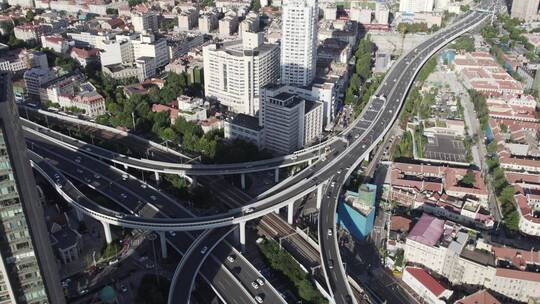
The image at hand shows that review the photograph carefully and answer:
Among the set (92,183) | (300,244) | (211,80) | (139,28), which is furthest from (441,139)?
(139,28)

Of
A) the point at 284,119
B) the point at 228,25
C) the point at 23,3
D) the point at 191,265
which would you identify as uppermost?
the point at 23,3

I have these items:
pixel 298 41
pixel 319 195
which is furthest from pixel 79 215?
pixel 298 41

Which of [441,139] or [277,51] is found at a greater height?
[277,51]

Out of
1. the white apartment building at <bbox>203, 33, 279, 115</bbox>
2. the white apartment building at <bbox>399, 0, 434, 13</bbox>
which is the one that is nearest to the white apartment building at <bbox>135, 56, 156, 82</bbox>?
the white apartment building at <bbox>203, 33, 279, 115</bbox>

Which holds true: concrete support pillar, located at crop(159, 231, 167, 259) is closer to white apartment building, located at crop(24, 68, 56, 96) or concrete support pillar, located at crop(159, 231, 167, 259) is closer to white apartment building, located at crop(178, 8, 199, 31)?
white apartment building, located at crop(24, 68, 56, 96)

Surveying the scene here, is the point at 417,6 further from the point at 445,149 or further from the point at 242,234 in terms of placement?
the point at 242,234

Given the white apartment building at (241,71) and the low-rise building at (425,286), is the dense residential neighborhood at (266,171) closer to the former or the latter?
the low-rise building at (425,286)

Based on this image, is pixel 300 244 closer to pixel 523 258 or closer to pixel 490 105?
pixel 523 258
